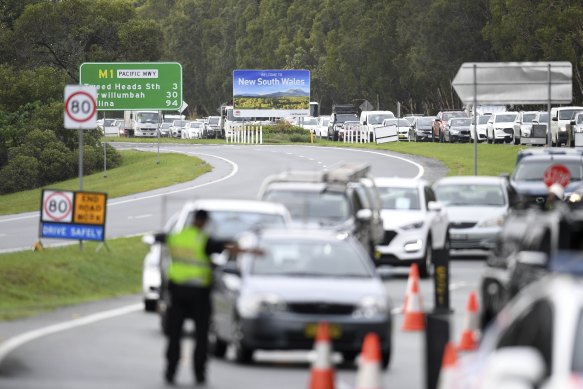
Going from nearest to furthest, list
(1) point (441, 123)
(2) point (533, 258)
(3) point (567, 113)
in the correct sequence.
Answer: (2) point (533, 258)
(3) point (567, 113)
(1) point (441, 123)

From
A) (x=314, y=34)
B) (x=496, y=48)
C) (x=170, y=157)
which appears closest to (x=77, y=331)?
(x=170, y=157)

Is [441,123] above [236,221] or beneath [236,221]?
beneath

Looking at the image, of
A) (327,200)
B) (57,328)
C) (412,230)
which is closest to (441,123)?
(412,230)

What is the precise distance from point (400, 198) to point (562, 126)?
38041 mm

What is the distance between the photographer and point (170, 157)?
74.8 meters

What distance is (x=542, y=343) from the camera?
811cm

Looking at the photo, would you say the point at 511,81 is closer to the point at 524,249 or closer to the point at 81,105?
the point at 81,105

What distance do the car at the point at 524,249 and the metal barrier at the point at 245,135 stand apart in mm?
84520

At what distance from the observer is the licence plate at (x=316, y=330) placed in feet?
50.1

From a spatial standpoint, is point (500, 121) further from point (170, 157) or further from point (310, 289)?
point (310, 289)

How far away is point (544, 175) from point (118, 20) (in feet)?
164

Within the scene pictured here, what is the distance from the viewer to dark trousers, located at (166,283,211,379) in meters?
14.3

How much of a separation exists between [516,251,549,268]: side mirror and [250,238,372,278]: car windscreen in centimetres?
393

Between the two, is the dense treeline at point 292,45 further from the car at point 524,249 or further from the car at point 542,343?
the car at point 542,343
